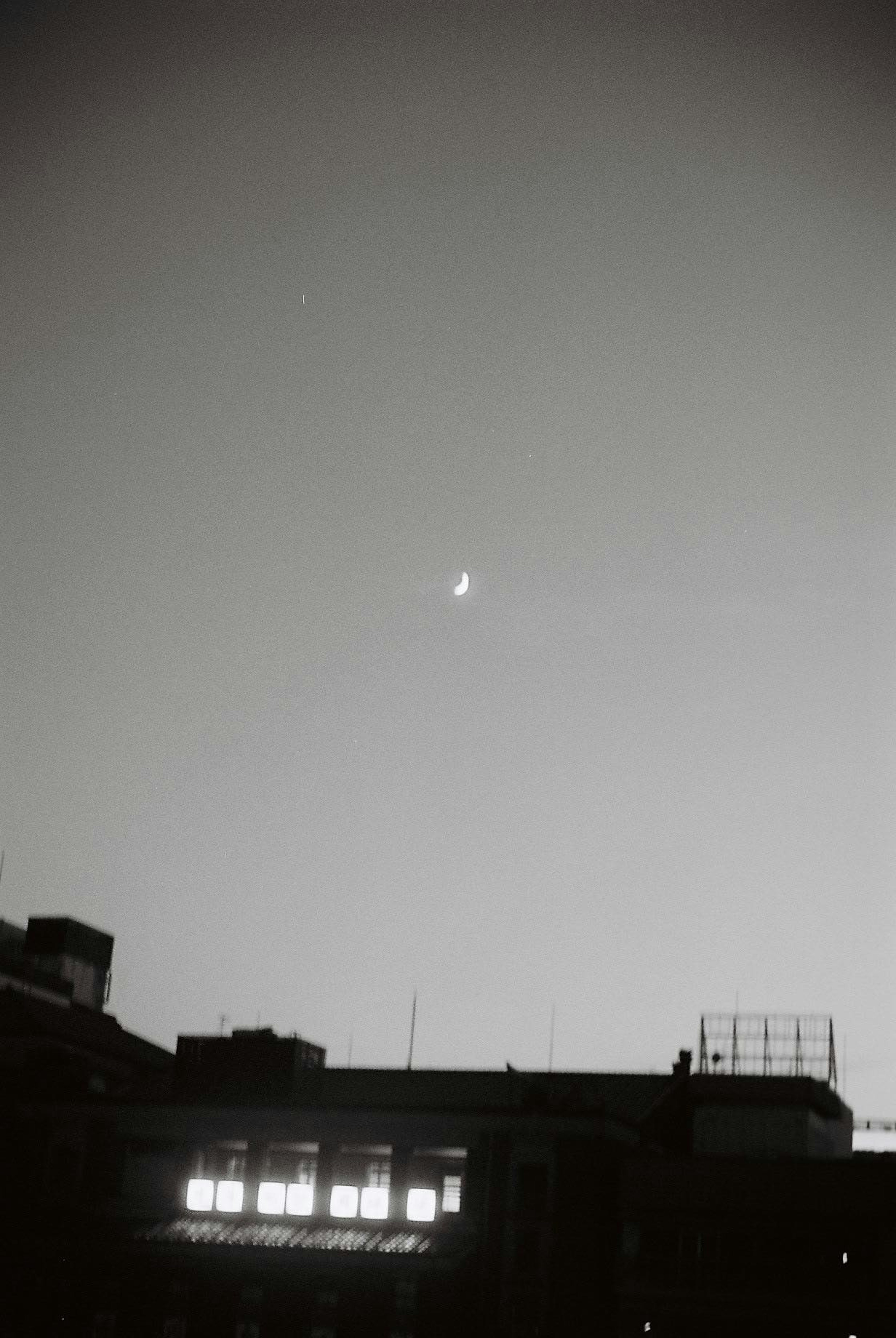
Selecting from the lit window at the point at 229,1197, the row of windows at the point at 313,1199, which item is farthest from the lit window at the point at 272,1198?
the lit window at the point at 229,1197

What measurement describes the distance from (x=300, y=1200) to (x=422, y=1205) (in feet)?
20.5

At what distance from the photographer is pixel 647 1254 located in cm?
6366

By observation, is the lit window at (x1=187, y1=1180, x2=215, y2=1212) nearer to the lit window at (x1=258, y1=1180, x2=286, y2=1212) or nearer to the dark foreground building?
the dark foreground building

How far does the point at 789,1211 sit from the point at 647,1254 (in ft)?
21.6

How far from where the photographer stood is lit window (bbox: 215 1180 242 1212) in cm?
6925

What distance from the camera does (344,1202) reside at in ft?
224

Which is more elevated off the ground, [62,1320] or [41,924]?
[41,924]

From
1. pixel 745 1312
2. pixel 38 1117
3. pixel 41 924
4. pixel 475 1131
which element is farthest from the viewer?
pixel 41 924

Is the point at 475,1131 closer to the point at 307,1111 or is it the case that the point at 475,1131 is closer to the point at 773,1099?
the point at 307,1111

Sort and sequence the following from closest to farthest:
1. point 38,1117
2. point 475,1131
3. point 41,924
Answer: point 475,1131 → point 38,1117 → point 41,924

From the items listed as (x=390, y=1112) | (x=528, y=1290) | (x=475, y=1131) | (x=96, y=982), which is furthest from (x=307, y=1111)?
(x=96, y=982)

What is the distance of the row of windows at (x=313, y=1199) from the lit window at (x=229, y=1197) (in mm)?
16

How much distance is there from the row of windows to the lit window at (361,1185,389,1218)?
0.05 feet

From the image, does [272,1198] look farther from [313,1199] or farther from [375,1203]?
[375,1203]
